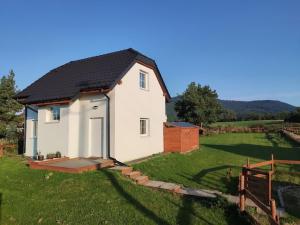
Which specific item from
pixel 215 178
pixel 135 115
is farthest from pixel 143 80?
pixel 215 178

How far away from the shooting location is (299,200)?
974 centimetres

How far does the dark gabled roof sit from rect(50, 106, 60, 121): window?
67 cm

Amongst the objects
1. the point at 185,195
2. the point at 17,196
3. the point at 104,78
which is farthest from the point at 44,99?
the point at 185,195

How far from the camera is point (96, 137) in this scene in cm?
1600

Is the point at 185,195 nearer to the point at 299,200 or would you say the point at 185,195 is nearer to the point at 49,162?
the point at 299,200

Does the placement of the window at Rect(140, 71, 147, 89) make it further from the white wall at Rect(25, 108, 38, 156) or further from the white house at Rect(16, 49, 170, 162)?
the white wall at Rect(25, 108, 38, 156)

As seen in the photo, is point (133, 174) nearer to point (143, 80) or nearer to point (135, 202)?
A: point (135, 202)

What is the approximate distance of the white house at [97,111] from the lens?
15.6 m

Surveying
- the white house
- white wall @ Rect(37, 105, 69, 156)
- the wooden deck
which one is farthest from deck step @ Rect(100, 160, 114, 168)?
white wall @ Rect(37, 105, 69, 156)

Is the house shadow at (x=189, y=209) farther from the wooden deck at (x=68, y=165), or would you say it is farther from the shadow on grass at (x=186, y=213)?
the wooden deck at (x=68, y=165)

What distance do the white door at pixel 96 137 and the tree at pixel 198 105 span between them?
30554mm

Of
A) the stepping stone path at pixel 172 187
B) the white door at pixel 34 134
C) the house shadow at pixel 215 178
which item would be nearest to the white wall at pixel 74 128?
the white door at pixel 34 134

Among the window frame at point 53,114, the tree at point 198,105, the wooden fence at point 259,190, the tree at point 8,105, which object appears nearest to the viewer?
the wooden fence at point 259,190

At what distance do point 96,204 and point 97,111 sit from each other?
7.92m
